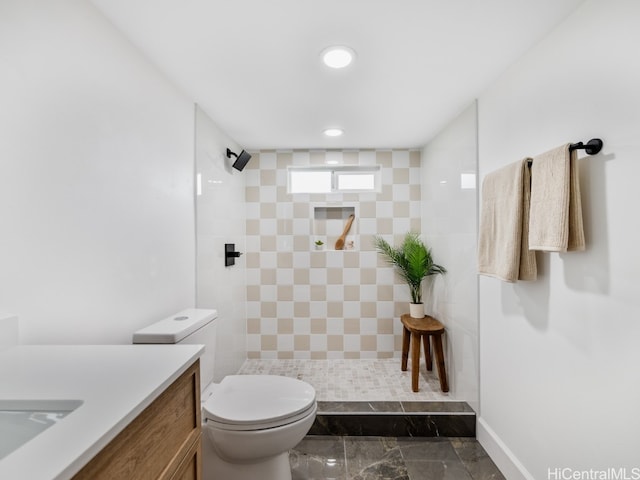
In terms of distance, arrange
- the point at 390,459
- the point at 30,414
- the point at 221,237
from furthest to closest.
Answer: the point at 221,237, the point at 390,459, the point at 30,414

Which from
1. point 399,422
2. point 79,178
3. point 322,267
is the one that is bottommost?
point 399,422

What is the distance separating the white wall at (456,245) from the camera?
2.02m

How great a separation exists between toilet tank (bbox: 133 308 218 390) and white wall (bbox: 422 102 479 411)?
61.5 inches

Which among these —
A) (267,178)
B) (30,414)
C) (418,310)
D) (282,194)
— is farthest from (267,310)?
(30,414)

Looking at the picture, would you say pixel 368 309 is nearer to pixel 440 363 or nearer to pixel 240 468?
pixel 440 363

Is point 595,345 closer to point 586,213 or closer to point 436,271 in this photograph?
point 586,213

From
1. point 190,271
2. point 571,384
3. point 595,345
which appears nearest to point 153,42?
point 190,271

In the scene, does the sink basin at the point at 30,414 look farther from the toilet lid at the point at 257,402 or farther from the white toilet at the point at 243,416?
the toilet lid at the point at 257,402

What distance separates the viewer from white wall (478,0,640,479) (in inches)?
39.8

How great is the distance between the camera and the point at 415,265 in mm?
2615

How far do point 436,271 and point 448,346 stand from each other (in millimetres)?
578

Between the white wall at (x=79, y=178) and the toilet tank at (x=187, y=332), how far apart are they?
7 cm

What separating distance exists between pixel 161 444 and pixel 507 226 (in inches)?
60.8

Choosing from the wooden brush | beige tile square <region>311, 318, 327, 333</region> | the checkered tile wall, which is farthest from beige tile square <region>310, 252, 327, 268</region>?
beige tile square <region>311, 318, 327, 333</region>
